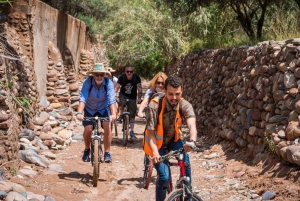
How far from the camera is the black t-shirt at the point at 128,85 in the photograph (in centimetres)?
962

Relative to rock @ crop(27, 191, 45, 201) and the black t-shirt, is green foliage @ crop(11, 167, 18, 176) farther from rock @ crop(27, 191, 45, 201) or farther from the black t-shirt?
the black t-shirt

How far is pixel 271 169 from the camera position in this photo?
240 inches

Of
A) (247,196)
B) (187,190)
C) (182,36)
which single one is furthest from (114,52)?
(187,190)

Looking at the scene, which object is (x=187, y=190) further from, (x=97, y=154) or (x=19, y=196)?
(x=97, y=154)

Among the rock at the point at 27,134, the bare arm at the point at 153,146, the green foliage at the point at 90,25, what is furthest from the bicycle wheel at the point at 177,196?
the green foliage at the point at 90,25

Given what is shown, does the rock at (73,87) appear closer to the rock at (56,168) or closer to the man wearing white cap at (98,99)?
the rock at (56,168)

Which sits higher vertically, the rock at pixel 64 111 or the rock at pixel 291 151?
the rock at pixel 291 151

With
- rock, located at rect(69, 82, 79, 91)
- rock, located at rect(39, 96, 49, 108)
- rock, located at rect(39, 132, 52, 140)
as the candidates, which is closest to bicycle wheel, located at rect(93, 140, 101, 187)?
rock, located at rect(39, 132, 52, 140)

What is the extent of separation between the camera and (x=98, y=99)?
6.75 m

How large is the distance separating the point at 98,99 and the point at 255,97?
2727 millimetres

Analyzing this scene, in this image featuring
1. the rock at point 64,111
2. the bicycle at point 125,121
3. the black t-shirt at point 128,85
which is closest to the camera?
the bicycle at point 125,121

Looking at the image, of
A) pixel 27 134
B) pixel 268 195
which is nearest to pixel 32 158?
pixel 27 134

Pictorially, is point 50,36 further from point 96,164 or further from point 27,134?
point 96,164

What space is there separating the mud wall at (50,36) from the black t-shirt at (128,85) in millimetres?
2363
